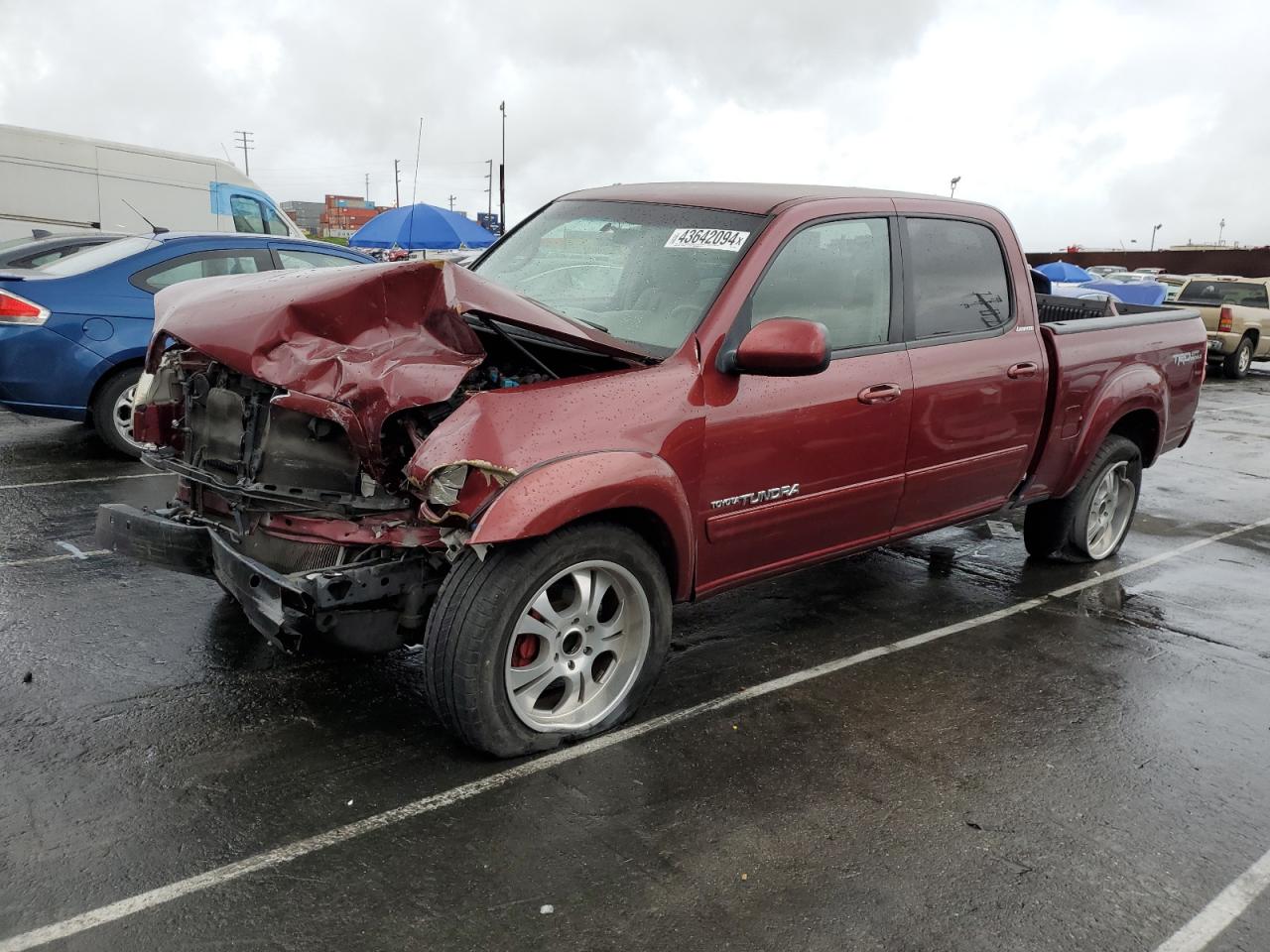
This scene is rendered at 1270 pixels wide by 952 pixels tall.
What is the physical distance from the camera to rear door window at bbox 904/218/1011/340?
4.36m

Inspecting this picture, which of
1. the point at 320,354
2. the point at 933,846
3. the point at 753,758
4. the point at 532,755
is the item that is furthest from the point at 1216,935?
the point at 320,354

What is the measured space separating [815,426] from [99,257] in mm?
6263

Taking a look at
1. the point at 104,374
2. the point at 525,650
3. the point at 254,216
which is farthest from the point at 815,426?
the point at 254,216

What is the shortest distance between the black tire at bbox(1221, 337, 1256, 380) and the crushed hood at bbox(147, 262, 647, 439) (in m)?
19.1

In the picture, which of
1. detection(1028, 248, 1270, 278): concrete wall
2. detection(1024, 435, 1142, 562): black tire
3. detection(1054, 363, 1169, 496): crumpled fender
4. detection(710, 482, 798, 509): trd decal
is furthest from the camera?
detection(1028, 248, 1270, 278): concrete wall

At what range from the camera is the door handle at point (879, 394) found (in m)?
3.99

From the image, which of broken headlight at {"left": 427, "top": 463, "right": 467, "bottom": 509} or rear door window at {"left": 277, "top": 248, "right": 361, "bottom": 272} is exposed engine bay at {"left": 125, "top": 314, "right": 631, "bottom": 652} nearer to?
broken headlight at {"left": 427, "top": 463, "right": 467, "bottom": 509}

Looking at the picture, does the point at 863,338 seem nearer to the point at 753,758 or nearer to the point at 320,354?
the point at 753,758

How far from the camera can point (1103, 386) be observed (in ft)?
17.2

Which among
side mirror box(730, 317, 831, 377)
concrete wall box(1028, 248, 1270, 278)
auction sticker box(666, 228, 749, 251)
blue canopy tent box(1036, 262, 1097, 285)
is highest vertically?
concrete wall box(1028, 248, 1270, 278)

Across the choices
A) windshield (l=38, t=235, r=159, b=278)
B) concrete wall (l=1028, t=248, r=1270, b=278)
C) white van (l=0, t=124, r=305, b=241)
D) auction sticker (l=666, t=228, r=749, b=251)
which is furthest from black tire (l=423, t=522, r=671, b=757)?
Answer: concrete wall (l=1028, t=248, r=1270, b=278)

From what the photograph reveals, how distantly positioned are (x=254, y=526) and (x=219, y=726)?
2.31 ft

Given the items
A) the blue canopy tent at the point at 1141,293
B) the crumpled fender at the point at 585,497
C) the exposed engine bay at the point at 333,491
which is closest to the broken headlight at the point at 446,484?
the exposed engine bay at the point at 333,491

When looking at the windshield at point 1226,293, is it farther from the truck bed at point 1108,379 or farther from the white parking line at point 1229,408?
the truck bed at point 1108,379
